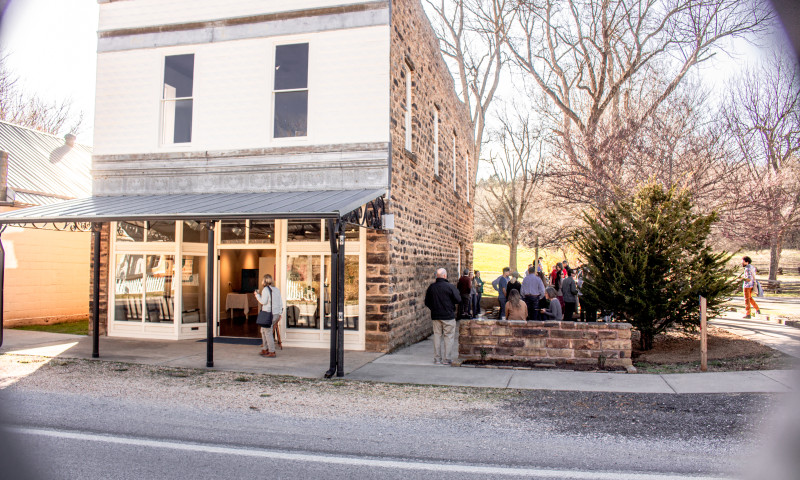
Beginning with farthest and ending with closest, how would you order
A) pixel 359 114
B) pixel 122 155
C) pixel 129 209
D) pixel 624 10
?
pixel 624 10, pixel 122 155, pixel 359 114, pixel 129 209

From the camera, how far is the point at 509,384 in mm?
8078

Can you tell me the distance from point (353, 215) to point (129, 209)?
458 centimetres

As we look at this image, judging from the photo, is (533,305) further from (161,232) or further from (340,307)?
(161,232)

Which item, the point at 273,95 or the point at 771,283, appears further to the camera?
the point at 771,283

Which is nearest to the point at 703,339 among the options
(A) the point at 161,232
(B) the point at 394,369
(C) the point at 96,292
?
(B) the point at 394,369

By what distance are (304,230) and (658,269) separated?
7320mm

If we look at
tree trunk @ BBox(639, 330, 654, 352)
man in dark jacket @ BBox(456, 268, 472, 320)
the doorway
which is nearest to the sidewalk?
tree trunk @ BBox(639, 330, 654, 352)

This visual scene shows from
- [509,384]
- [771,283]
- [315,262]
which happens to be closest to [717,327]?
[509,384]

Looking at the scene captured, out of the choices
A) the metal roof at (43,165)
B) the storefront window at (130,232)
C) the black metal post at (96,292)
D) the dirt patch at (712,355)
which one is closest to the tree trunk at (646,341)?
the dirt patch at (712,355)

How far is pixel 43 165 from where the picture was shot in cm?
1761

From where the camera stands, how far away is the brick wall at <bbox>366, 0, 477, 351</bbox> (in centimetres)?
1081

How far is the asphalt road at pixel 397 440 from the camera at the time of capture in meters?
4.59

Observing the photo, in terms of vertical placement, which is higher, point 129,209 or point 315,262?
point 129,209

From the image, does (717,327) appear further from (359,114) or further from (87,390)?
(87,390)
